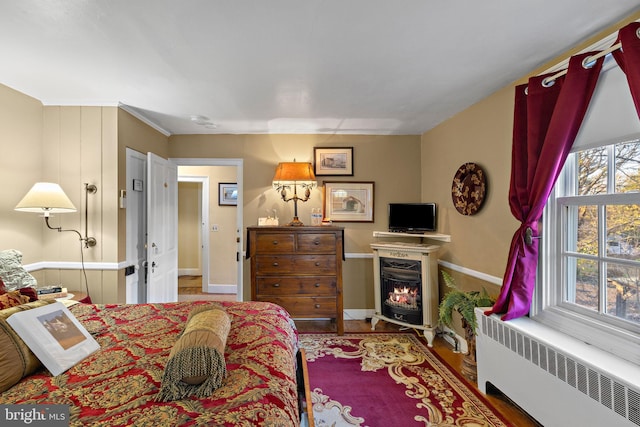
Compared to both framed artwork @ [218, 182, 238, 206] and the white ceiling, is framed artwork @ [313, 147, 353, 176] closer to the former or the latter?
the white ceiling

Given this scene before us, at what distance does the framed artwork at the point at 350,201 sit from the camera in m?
3.94

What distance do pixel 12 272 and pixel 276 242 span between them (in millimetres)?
2142

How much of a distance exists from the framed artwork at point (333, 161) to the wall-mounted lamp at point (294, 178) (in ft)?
0.50

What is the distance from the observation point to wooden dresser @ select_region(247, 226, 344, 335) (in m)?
3.40

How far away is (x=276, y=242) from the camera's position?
3426mm

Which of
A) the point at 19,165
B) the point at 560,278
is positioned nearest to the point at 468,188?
the point at 560,278

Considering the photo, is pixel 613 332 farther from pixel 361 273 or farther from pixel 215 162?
pixel 215 162

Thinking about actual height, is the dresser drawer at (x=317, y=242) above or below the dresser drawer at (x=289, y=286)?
above

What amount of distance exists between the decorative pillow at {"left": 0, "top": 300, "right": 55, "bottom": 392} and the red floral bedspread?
0.10ft


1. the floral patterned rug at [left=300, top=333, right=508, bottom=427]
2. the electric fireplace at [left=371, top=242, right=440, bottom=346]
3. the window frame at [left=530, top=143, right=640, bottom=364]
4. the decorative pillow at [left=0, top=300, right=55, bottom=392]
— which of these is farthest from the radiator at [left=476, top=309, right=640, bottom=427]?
the decorative pillow at [left=0, top=300, right=55, bottom=392]

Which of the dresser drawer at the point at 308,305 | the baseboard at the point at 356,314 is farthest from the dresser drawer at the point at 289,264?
the baseboard at the point at 356,314

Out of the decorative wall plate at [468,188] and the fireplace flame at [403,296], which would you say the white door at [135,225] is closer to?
the fireplace flame at [403,296]

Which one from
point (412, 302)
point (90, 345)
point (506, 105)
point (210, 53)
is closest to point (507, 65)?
point (506, 105)

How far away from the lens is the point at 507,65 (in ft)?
7.00
